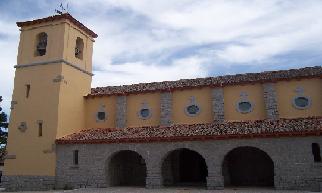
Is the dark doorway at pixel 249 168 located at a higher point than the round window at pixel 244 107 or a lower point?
lower

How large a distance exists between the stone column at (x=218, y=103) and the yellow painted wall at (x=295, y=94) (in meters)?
3.33

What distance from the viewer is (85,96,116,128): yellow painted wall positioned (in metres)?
23.4

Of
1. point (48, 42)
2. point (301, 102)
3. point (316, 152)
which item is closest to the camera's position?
point (316, 152)

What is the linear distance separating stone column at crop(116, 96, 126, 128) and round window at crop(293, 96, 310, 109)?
35.7 ft

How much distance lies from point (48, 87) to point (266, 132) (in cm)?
1373

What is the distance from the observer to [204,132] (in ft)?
61.3

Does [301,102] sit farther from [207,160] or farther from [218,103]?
[207,160]

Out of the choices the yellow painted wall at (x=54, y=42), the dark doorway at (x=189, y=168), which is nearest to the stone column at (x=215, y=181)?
the dark doorway at (x=189, y=168)

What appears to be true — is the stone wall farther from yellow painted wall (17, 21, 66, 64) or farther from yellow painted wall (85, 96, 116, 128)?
yellow painted wall (17, 21, 66, 64)

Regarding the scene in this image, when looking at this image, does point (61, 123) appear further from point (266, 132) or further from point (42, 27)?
point (266, 132)

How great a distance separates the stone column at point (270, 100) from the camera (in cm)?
1966

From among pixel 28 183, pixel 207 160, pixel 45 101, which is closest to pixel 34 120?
pixel 45 101

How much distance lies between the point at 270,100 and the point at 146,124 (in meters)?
8.03

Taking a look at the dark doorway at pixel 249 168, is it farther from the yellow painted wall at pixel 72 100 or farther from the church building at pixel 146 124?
the yellow painted wall at pixel 72 100
